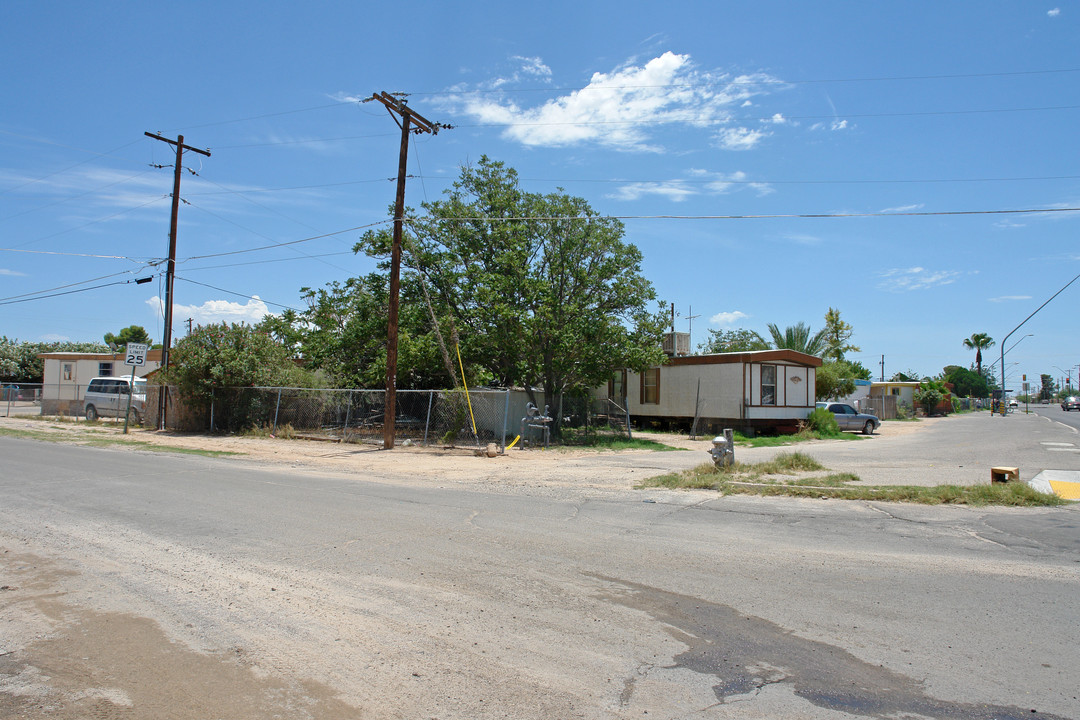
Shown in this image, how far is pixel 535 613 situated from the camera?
209 inches

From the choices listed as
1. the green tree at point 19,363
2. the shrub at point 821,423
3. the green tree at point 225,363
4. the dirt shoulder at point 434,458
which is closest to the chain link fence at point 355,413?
the green tree at point 225,363

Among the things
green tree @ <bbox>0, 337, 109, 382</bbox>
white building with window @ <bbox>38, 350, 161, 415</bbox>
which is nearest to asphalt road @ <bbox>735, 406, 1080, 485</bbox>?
white building with window @ <bbox>38, 350, 161, 415</bbox>

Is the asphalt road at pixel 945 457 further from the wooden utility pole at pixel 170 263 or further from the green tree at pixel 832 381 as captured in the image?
the wooden utility pole at pixel 170 263

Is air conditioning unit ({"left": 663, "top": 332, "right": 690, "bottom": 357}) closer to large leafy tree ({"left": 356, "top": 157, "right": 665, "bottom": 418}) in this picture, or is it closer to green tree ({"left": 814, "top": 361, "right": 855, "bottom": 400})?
large leafy tree ({"left": 356, "top": 157, "right": 665, "bottom": 418})

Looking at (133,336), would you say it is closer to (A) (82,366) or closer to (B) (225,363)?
(A) (82,366)

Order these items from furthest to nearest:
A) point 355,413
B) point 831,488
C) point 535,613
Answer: point 355,413
point 831,488
point 535,613

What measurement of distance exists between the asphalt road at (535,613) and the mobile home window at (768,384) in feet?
58.9

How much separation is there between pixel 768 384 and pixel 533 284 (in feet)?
39.6

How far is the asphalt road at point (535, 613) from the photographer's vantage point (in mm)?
3965

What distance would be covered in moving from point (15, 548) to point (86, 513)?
1.92m

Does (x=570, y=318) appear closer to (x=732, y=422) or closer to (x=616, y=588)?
(x=732, y=422)

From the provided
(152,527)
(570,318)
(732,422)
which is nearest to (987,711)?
Result: (152,527)

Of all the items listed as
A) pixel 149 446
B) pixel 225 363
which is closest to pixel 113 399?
pixel 225 363

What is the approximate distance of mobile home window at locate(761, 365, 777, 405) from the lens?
90.3 ft
